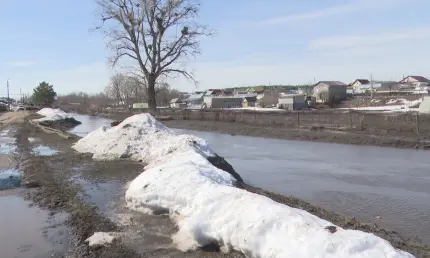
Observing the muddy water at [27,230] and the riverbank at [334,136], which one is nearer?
the muddy water at [27,230]

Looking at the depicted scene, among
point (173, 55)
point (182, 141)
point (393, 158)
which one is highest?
point (173, 55)

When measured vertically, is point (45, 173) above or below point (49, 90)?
below

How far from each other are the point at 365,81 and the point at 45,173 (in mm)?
→ 147603

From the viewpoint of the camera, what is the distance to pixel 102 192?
10.7 meters

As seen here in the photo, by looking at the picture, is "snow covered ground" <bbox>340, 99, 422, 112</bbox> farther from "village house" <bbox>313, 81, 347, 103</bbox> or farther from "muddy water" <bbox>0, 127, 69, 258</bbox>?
"muddy water" <bbox>0, 127, 69, 258</bbox>

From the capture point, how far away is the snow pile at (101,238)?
21.8ft

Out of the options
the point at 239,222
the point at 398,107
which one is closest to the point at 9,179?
the point at 239,222

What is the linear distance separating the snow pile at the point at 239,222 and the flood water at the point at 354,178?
3452 mm

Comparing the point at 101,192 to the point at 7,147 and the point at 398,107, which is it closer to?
the point at 7,147

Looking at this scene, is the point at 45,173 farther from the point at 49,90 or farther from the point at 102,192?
the point at 49,90

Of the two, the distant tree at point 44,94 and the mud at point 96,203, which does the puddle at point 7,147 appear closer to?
the mud at point 96,203

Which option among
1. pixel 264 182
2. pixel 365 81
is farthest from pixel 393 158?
pixel 365 81

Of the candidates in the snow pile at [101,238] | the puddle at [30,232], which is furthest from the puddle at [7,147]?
the snow pile at [101,238]

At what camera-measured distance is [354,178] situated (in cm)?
1419
